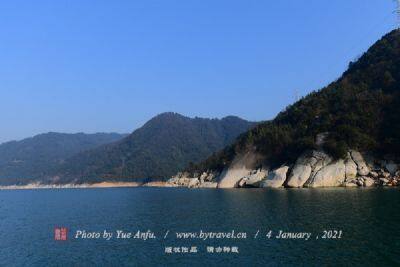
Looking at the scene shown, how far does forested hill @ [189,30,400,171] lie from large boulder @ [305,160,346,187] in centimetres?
306

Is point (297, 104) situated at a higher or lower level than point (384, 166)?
higher

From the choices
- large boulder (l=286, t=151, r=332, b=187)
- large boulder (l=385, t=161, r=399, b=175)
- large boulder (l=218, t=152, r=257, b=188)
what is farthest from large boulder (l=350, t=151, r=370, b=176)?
large boulder (l=218, t=152, r=257, b=188)

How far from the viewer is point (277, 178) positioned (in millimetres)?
113625

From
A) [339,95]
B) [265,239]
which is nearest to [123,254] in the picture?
[265,239]

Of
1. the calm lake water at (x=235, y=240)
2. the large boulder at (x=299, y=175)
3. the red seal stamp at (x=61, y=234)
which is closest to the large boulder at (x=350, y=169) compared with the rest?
the large boulder at (x=299, y=175)

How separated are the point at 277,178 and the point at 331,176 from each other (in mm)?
15245

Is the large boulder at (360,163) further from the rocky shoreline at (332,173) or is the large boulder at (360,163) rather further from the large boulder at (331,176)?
the large boulder at (331,176)

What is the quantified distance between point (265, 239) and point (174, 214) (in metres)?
25.8

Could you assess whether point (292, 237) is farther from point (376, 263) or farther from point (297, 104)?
point (297, 104)

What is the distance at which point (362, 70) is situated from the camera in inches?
5394

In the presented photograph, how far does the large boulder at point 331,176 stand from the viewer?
103375mm

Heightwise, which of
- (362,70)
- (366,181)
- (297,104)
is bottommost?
(366,181)

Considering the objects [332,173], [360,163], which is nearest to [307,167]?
[332,173]

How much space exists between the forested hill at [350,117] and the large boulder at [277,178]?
604cm
